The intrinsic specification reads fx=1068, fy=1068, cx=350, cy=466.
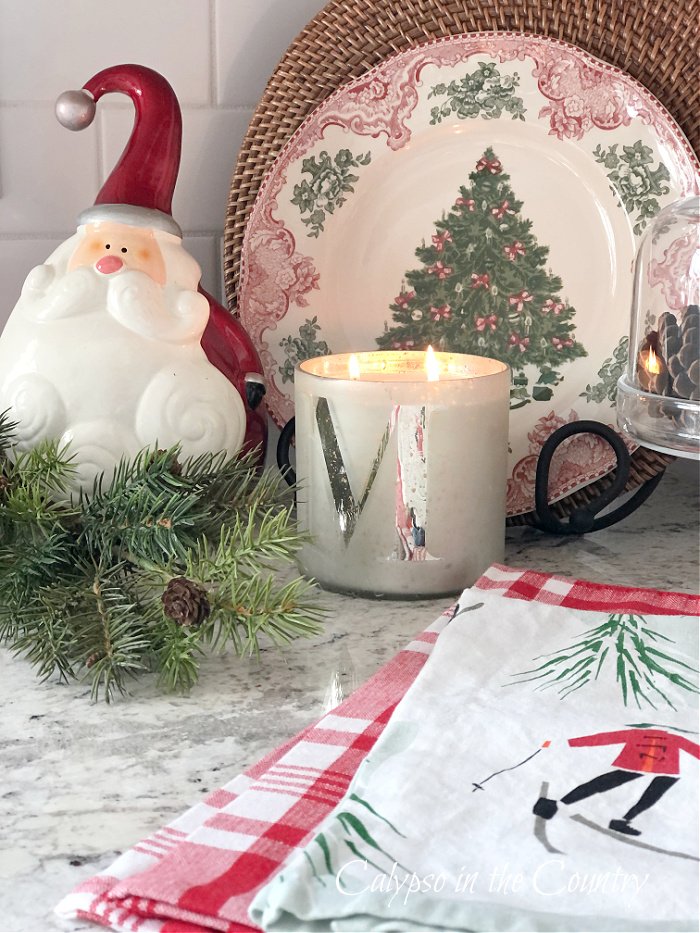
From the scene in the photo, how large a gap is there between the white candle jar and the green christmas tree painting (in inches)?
5.5

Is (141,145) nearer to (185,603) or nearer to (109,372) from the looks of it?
(109,372)

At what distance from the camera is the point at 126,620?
1.69ft

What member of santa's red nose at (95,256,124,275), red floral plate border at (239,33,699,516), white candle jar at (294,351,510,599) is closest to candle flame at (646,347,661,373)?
white candle jar at (294,351,510,599)

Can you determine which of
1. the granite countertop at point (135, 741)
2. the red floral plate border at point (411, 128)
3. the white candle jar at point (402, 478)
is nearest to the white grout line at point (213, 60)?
the red floral plate border at point (411, 128)

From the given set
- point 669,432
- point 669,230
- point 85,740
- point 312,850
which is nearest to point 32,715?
point 85,740

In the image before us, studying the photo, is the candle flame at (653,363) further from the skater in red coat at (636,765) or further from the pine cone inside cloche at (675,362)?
the skater in red coat at (636,765)

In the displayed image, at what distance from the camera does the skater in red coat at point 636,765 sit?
13.9 inches

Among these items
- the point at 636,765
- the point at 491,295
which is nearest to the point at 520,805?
the point at 636,765

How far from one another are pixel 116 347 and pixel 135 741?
26 cm

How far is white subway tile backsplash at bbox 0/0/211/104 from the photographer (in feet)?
2.57

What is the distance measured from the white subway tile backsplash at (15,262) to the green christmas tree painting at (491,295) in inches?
10.8

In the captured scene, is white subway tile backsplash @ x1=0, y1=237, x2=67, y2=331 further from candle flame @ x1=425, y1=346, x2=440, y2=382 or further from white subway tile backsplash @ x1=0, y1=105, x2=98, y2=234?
candle flame @ x1=425, y1=346, x2=440, y2=382

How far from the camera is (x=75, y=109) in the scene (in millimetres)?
682

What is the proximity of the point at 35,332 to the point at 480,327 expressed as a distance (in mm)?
326
